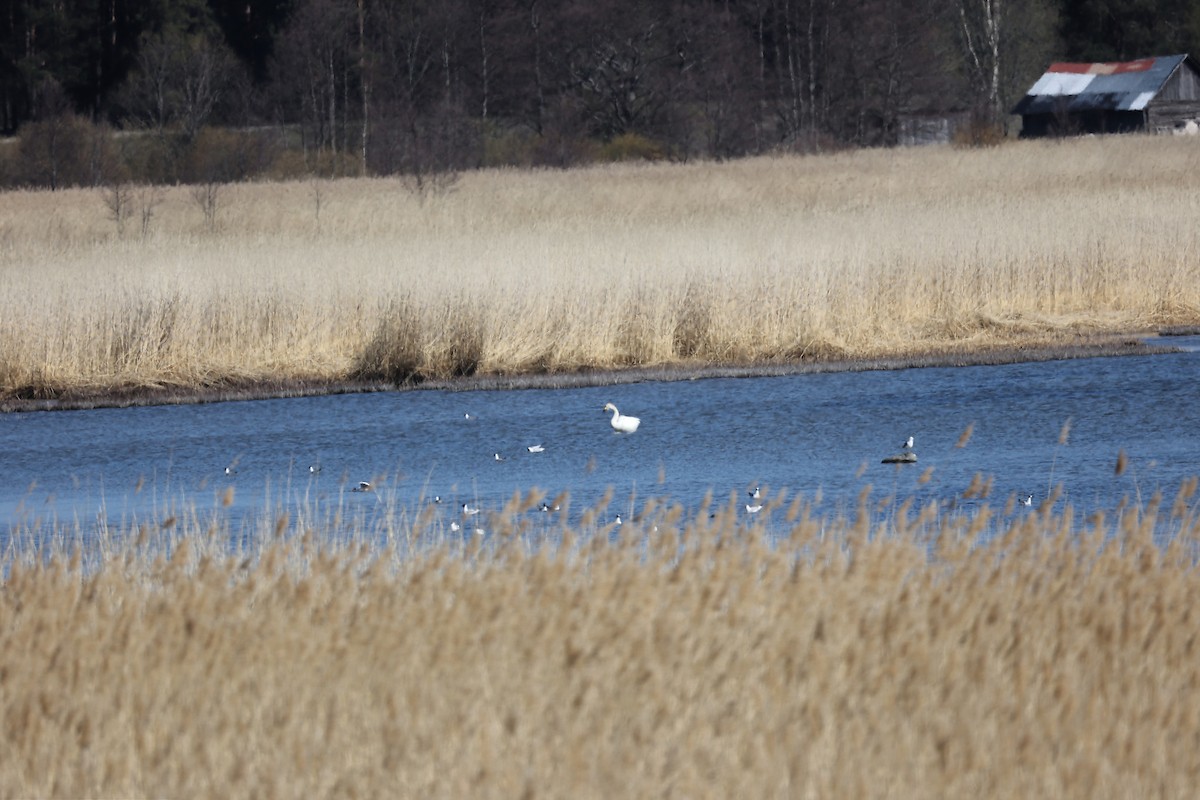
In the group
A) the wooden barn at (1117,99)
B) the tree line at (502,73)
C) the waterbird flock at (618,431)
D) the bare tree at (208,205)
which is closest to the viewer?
the waterbird flock at (618,431)

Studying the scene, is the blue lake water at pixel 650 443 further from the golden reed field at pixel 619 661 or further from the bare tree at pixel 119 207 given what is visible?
the bare tree at pixel 119 207

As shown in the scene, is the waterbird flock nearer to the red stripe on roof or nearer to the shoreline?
the shoreline

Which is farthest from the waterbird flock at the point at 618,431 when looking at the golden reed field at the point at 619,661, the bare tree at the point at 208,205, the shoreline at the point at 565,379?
the bare tree at the point at 208,205

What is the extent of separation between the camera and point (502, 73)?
56344 mm

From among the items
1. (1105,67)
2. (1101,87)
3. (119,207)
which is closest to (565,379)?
(119,207)

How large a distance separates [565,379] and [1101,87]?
4336 cm

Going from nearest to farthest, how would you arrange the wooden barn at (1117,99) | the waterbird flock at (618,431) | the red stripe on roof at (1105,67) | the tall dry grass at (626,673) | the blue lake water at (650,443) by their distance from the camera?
the tall dry grass at (626,673), the waterbird flock at (618,431), the blue lake water at (650,443), the wooden barn at (1117,99), the red stripe on roof at (1105,67)

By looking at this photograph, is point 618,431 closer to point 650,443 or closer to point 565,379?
point 650,443

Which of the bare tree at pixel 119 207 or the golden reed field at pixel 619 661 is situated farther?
the bare tree at pixel 119 207

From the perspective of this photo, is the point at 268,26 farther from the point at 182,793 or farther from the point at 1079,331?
the point at 182,793

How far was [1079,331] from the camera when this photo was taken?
651 inches

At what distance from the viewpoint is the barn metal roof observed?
174 ft

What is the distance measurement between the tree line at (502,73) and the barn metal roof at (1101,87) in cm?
211

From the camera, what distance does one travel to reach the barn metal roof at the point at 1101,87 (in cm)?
5306
